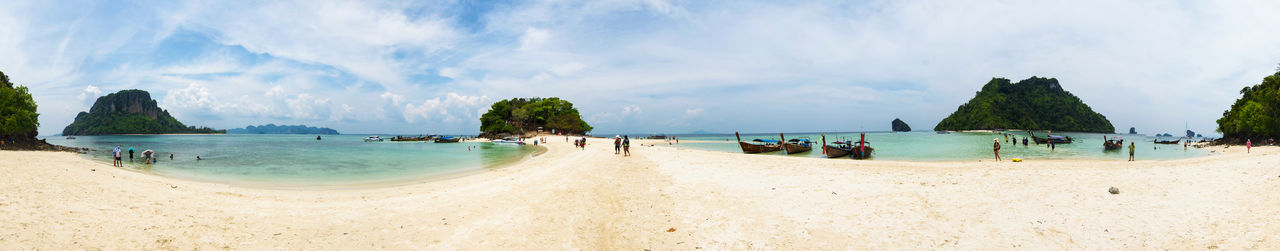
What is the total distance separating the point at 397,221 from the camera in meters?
9.86

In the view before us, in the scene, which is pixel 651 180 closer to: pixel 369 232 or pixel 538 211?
pixel 538 211

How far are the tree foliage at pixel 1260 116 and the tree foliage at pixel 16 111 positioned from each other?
11922 cm

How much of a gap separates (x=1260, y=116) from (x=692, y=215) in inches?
2808

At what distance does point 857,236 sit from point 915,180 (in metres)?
7.14

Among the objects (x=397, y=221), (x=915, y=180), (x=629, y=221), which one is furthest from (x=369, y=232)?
(x=915, y=180)

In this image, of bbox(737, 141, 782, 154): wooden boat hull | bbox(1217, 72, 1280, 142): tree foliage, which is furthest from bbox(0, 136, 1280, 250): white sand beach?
bbox(1217, 72, 1280, 142): tree foliage

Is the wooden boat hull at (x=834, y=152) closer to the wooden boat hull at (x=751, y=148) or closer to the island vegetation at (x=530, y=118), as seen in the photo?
the wooden boat hull at (x=751, y=148)

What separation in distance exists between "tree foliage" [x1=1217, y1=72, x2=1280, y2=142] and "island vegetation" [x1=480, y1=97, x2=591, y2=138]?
95026 millimetres

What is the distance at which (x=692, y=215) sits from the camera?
10.4 meters

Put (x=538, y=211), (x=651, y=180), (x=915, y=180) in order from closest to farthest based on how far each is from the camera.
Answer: (x=538, y=211) < (x=915, y=180) < (x=651, y=180)

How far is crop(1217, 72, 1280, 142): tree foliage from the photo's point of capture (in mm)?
44312

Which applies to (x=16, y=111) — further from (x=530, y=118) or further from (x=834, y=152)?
(x=834, y=152)

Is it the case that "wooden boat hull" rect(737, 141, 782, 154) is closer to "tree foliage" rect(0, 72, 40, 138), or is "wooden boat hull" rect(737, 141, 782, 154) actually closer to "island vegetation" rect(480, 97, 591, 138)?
"island vegetation" rect(480, 97, 591, 138)

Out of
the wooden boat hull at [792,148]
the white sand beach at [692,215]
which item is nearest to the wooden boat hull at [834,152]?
the wooden boat hull at [792,148]
